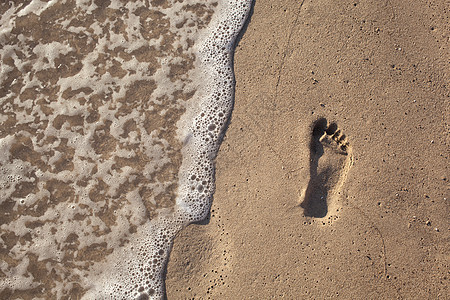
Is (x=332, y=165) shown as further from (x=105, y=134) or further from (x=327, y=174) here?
(x=105, y=134)

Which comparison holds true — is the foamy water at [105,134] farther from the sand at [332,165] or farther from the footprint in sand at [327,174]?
the footprint in sand at [327,174]

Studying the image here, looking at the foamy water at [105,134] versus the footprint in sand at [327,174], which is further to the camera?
the foamy water at [105,134]

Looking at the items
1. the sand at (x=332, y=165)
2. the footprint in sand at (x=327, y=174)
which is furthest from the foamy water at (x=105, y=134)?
the footprint in sand at (x=327, y=174)

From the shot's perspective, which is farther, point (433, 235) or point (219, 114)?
point (219, 114)

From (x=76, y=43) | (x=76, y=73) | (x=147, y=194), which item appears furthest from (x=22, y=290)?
(x=76, y=43)

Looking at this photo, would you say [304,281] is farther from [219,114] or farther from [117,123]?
[117,123]

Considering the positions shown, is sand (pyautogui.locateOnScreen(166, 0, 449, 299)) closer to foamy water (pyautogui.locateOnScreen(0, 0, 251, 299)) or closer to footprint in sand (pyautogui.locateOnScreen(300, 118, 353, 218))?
footprint in sand (pyautogui.locateOnScreen(300, 118, 353, 218))

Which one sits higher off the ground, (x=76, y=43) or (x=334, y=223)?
(x=76, y=43)

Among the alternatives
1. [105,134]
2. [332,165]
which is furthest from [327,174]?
[105,134]
